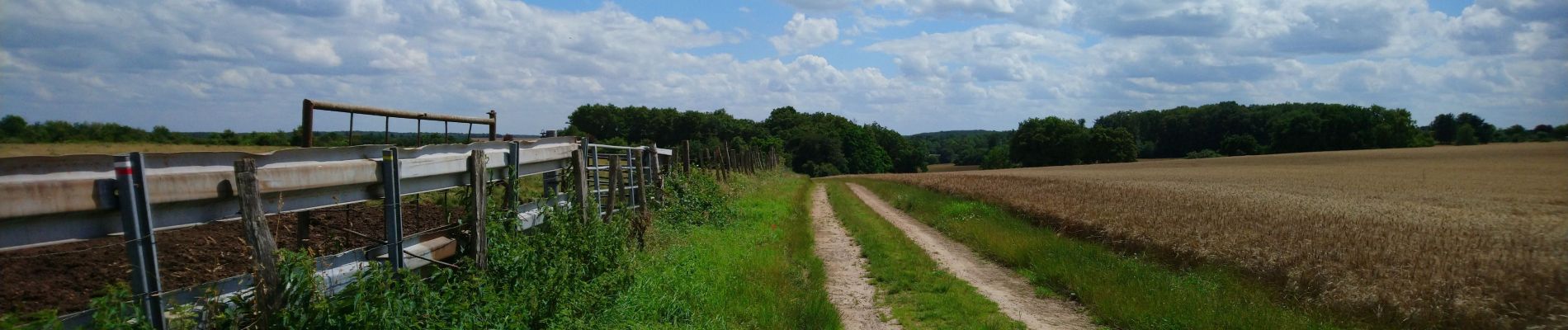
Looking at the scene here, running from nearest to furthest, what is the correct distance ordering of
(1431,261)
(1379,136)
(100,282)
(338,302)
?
(100,282) < (338,302) < (1431,261) < (1379,136)

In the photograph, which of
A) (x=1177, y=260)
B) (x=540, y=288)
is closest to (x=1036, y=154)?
(x=1177, y=260)

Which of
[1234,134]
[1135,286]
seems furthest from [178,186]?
[1234,134]

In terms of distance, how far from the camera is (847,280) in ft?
35.9

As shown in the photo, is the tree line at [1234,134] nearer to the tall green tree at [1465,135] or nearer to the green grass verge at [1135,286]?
the tall green tree at [1465,135]

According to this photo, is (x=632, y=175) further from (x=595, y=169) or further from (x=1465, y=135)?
(x=1465, y=135)

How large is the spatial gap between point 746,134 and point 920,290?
287ft

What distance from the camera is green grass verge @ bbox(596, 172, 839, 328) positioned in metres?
7.43

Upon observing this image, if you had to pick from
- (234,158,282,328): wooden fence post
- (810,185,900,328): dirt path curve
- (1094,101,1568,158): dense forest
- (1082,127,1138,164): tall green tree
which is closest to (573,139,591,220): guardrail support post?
(810,185,900,328): dirt path curve

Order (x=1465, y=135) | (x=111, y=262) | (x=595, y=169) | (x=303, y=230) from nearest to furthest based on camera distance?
(x=111, y=262) < (x=303, y=230) < (x=595, y=169) < (x=1465, y=135)

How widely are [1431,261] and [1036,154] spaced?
9807 centimetres

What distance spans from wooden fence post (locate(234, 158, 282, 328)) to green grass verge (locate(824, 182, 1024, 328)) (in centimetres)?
565

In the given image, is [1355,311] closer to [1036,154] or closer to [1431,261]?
[1431,261]

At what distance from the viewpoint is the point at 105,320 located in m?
3.19

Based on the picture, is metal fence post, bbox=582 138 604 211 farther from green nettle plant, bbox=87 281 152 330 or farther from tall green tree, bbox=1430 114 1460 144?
tall green tree, bbox=1430 114 1460 144
